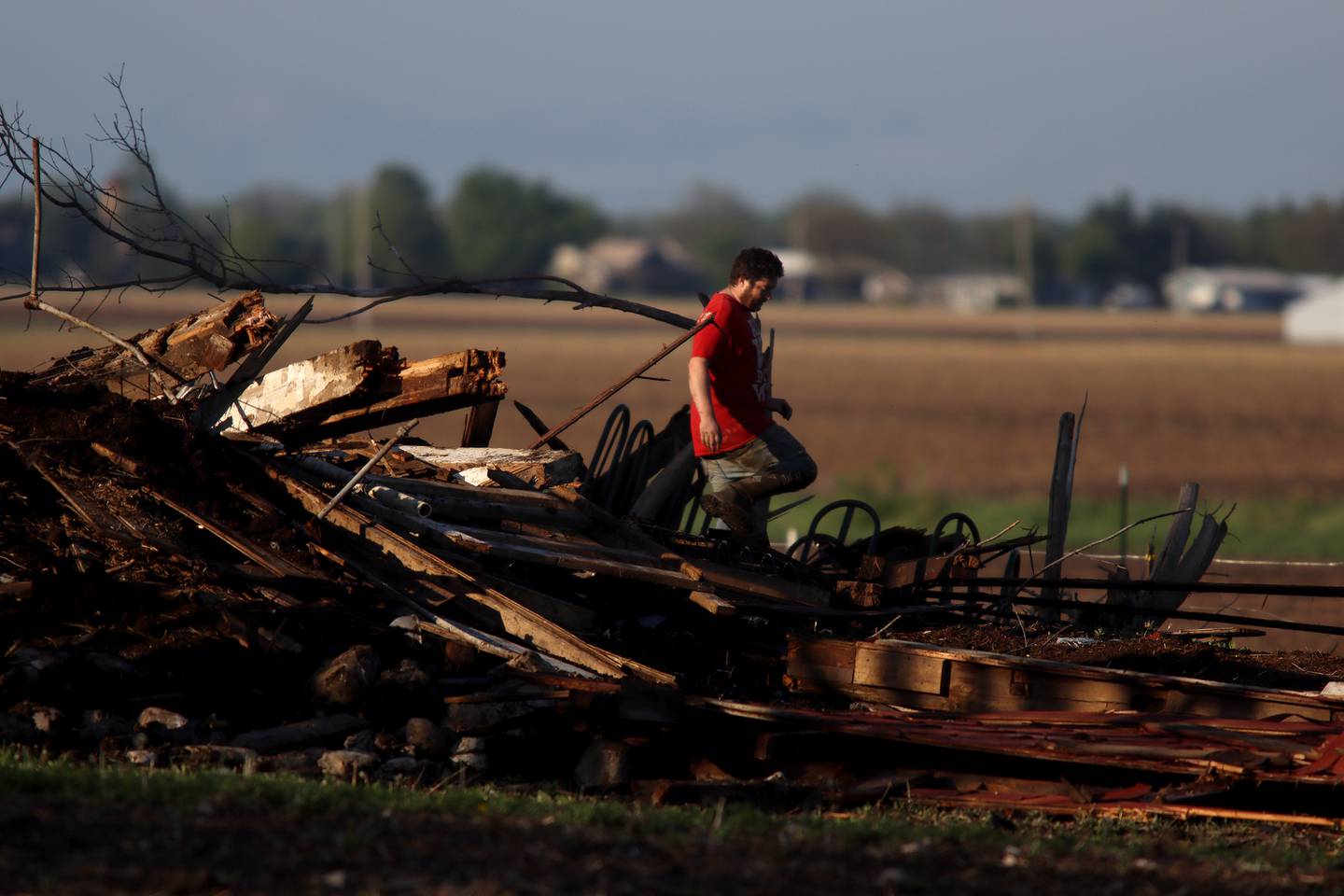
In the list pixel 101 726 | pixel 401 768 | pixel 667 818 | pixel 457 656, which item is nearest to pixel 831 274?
pixel 457 656

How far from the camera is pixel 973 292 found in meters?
128

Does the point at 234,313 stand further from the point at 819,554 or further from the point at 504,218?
the point at 504,218

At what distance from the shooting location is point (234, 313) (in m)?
7.87

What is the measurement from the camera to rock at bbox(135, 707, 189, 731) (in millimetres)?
6035

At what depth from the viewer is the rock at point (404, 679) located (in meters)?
6.43

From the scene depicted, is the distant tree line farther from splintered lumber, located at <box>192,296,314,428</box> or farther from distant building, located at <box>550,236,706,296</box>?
splintered lumber, located at <box>192,296,314,428</box>

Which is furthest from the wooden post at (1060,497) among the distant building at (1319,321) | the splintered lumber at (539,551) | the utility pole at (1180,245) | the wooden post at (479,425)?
the utility pole at (1180,245)

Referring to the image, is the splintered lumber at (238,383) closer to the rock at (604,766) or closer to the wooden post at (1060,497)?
the rock at (604,766)

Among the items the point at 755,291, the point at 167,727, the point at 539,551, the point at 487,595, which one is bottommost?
the point at 167,727

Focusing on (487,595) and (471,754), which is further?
(487,595)

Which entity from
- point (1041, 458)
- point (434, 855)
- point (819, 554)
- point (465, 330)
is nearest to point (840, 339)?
point (465, 330)

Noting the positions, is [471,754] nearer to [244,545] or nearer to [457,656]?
[457,656]

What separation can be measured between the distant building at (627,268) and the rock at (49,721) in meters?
113

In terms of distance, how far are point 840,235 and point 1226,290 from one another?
46.0 meters
